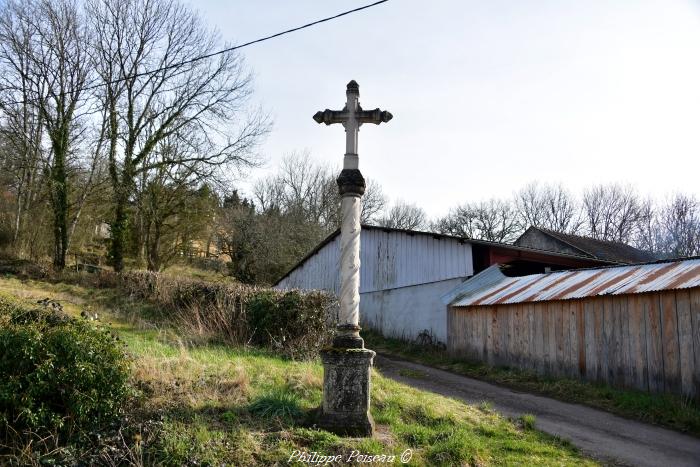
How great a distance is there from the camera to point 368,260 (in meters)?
21.7

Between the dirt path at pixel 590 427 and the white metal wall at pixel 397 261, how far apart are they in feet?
18.6

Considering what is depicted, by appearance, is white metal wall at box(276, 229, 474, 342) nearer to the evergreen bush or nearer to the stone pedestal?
the stone pedestal

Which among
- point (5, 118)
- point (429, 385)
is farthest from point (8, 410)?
point (5, 118)

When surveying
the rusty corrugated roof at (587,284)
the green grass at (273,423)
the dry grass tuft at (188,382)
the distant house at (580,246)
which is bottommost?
the green grass at (273,423)

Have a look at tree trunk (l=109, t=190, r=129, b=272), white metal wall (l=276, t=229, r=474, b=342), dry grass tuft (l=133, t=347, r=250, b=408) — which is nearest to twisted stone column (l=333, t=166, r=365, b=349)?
dry grass tuft (l=133, t=347, r=250, b=408)

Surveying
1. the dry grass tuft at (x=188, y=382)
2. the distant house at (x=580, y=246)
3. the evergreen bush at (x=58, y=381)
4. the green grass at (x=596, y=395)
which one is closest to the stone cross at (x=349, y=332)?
the dry grass tuft at (x=188, y=382)

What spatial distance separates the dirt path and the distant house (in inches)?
826

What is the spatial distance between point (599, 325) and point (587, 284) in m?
1.39

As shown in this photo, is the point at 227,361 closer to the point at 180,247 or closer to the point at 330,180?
the point at 180,247

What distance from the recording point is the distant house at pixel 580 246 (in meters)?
31.1

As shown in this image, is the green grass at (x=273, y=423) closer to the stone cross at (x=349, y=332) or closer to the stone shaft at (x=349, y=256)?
the stone cross at (x=349, y=332)

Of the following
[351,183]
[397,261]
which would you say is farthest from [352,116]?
[397,261]

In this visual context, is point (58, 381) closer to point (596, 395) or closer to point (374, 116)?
point (374, 116)

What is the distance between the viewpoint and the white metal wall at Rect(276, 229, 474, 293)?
57.8 feet
